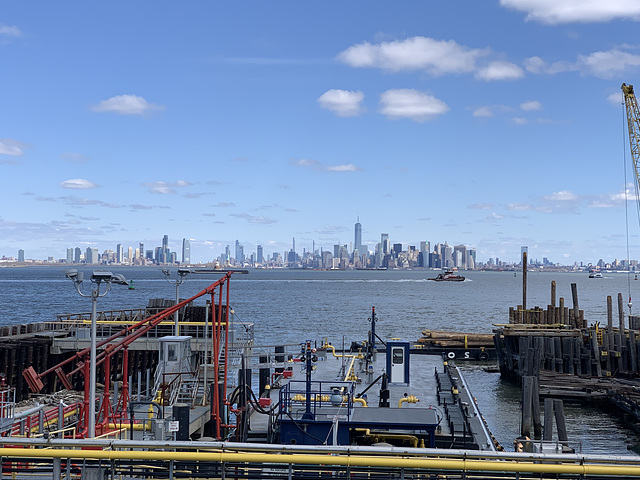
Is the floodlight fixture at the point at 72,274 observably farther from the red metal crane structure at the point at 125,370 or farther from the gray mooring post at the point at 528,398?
the gray mooring post at the point at 528,398

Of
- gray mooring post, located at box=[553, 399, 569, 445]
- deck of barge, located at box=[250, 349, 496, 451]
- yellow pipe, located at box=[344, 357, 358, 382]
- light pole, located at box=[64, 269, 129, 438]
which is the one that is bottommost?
gray mooring post, located at box=[553, 399, 569, 445]

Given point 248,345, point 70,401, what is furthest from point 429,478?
point 248,345

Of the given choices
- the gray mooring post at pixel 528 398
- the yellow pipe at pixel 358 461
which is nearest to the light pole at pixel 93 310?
the yellow pipe at pixel 358 461

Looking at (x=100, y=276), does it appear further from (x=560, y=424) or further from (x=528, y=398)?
(x=528, y=398)

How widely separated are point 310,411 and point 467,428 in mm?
5248

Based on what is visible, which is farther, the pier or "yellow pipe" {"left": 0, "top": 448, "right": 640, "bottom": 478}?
the pier

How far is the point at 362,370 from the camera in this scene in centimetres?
3269

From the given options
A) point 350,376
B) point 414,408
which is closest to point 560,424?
point 414,408

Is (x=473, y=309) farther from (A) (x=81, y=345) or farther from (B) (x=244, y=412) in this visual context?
(B) (x=244, y=412)

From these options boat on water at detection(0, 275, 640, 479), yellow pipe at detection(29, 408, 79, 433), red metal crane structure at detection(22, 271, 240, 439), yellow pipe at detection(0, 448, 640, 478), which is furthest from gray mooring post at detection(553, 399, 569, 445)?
yellow pipe at detection(29, 408, 79, 433)

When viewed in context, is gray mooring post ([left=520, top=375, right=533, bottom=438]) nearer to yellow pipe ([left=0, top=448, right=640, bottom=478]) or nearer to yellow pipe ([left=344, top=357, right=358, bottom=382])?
yellow pipe ([left=344, top=357, right=358, bottom=382])

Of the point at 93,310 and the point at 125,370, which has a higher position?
the point at 93,310

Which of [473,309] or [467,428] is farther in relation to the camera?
[473,309]

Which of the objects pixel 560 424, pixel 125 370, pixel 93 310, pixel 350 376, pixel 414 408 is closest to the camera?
pixel 93 310
